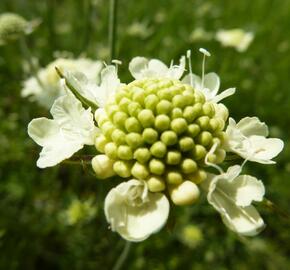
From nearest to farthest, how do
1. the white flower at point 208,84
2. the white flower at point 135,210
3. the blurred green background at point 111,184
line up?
the white flower at point 135,210
the white flower at point 208,84
the blurred green background at point 111,184

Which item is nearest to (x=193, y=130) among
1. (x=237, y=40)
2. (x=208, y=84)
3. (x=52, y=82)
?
(x=208, y=84)

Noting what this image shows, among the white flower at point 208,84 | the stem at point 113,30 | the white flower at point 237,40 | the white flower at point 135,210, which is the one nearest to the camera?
the white flower at point 135,210

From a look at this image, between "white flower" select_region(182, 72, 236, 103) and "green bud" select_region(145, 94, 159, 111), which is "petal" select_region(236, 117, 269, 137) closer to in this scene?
"white flower" select_region(182, 72, 236, 103)

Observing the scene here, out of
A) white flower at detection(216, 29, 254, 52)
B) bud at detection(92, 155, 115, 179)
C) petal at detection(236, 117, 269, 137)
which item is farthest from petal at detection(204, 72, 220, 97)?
white flower at detection(216, 29, 254, 52)

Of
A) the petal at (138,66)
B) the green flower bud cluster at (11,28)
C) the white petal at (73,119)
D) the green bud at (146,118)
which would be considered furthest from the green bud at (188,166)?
the green flower bud cluster at (11,28)

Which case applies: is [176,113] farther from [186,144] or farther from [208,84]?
[208,84]

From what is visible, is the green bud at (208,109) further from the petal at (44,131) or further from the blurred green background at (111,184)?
the petal at (44,131)

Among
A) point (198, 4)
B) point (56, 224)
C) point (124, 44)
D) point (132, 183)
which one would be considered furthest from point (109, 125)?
point (198, 4)

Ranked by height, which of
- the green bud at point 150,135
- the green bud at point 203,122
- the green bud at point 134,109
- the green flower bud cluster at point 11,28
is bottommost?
the green flower bud cluster at point 11,28
